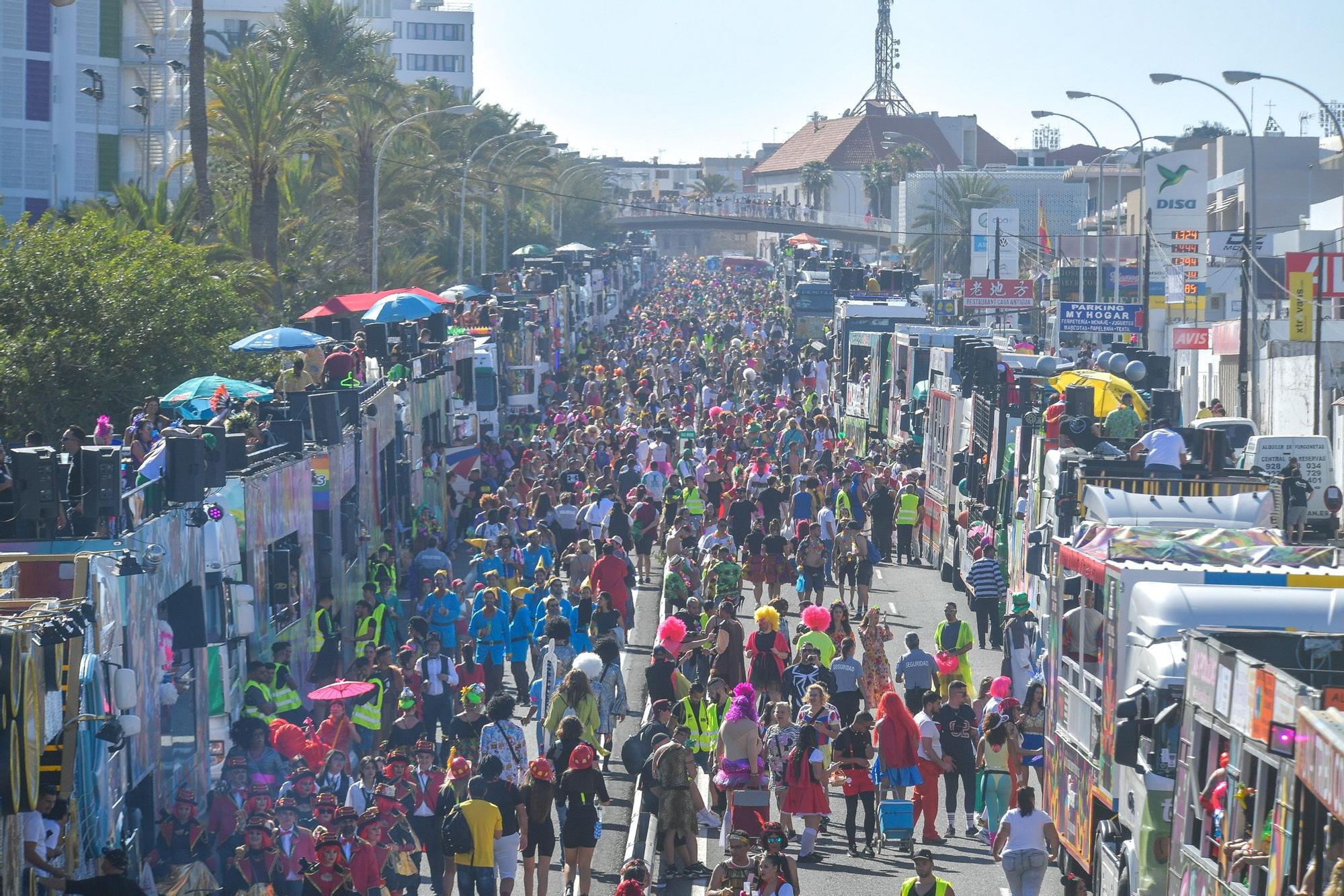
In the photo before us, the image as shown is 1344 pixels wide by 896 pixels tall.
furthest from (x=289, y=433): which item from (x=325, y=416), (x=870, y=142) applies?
(x=870, y=142)

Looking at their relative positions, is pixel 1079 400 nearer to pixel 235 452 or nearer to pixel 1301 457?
pixel 1301 457

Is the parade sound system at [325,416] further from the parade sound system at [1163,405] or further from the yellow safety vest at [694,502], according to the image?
the parade sound system at [1163,405]

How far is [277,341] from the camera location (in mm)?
24453

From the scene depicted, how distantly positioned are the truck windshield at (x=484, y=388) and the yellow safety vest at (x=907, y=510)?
10.0 metres

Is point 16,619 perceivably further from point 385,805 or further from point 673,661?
point 673,661

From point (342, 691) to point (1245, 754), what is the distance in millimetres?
8097

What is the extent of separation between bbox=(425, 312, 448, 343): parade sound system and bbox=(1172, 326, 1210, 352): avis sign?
18.0 m

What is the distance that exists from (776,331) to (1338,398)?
26.0 m

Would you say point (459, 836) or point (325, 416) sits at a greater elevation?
point (325, 416)

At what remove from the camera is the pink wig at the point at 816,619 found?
16.8m

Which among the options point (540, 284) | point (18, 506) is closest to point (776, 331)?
point (540, 284)

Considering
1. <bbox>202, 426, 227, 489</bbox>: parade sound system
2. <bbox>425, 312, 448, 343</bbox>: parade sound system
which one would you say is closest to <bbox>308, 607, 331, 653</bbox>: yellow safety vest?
<bbox>202, 426, 227, 489</bbox>: parade sound system

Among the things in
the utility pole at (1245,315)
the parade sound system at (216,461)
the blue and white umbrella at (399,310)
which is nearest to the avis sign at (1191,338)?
the utility pole at (1245,315)

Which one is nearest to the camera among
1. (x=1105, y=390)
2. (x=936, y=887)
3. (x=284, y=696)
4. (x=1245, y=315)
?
(x=936, y=887)
